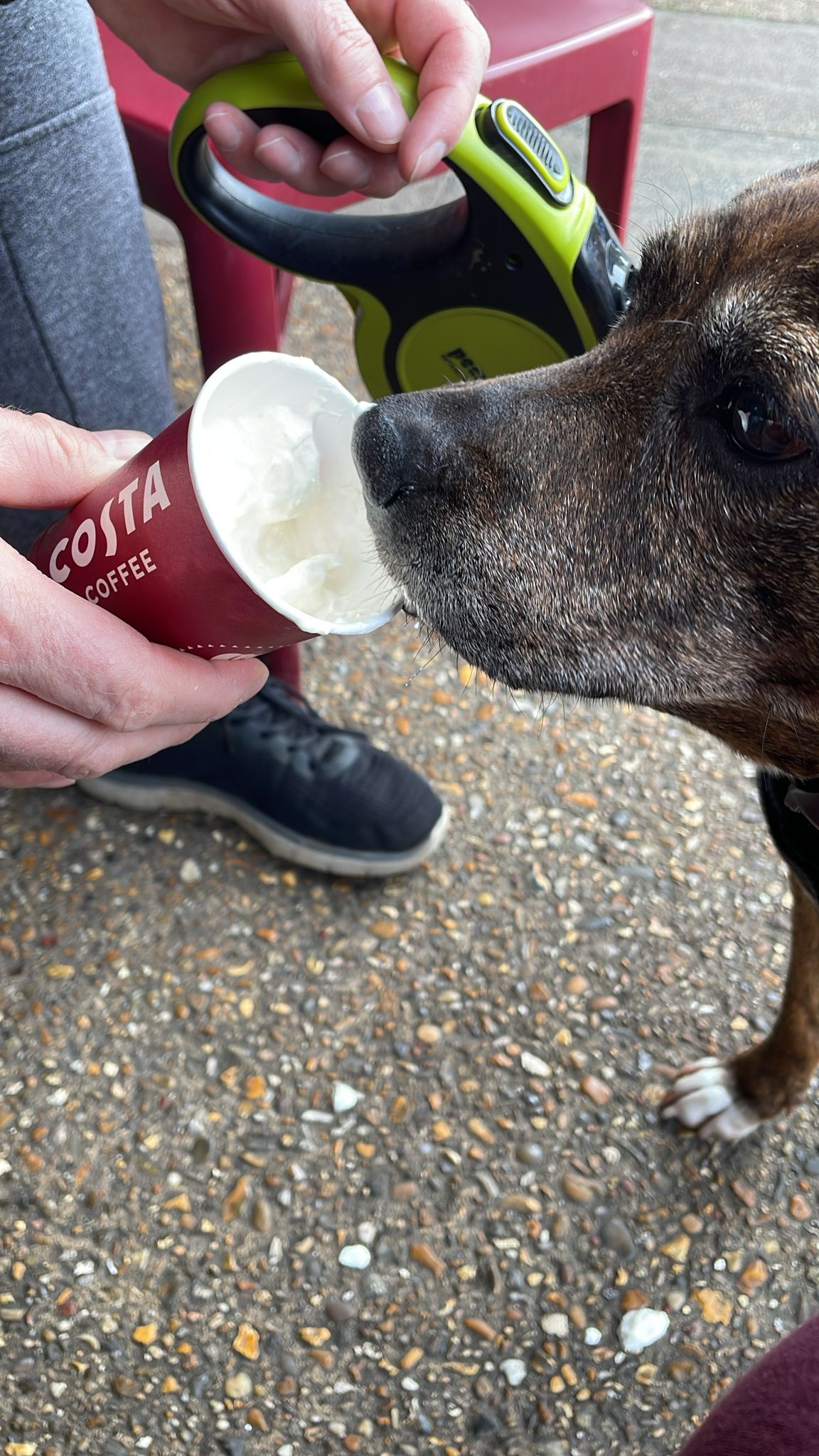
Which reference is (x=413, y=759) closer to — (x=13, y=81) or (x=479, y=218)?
(x=479, y=218)

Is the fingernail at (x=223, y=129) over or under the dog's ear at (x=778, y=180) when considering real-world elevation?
over

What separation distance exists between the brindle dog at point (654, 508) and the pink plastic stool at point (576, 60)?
908 mm

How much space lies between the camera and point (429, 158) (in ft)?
4.79

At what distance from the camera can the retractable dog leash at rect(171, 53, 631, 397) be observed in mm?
1531

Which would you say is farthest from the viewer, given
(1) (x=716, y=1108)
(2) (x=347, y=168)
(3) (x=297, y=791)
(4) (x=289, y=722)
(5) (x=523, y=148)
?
(4) (x=289, y=722)

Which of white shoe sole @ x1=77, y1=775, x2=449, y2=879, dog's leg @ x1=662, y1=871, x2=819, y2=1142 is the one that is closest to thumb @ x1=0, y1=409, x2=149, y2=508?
white shoe sole @ x1=77, y1=775, x2=449, y2=879

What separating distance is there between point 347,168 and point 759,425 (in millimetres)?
771

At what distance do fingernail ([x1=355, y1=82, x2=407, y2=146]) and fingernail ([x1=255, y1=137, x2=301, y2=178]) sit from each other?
20 cm

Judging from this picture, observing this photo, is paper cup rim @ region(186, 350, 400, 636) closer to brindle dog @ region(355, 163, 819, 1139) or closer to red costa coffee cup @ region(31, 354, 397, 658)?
red costa coffee cup @ region(31, 354, 397, 658)

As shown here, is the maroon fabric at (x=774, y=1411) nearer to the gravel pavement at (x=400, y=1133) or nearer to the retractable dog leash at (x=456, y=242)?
the gravel pavement at (x=400, y=1133)

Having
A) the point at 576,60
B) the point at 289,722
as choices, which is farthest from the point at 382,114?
the point at 289,722

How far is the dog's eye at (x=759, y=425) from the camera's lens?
3.99 ft

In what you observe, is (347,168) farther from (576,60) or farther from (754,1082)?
(754,1082)

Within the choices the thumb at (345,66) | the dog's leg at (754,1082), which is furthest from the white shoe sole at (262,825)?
the thumb at (345,66)
